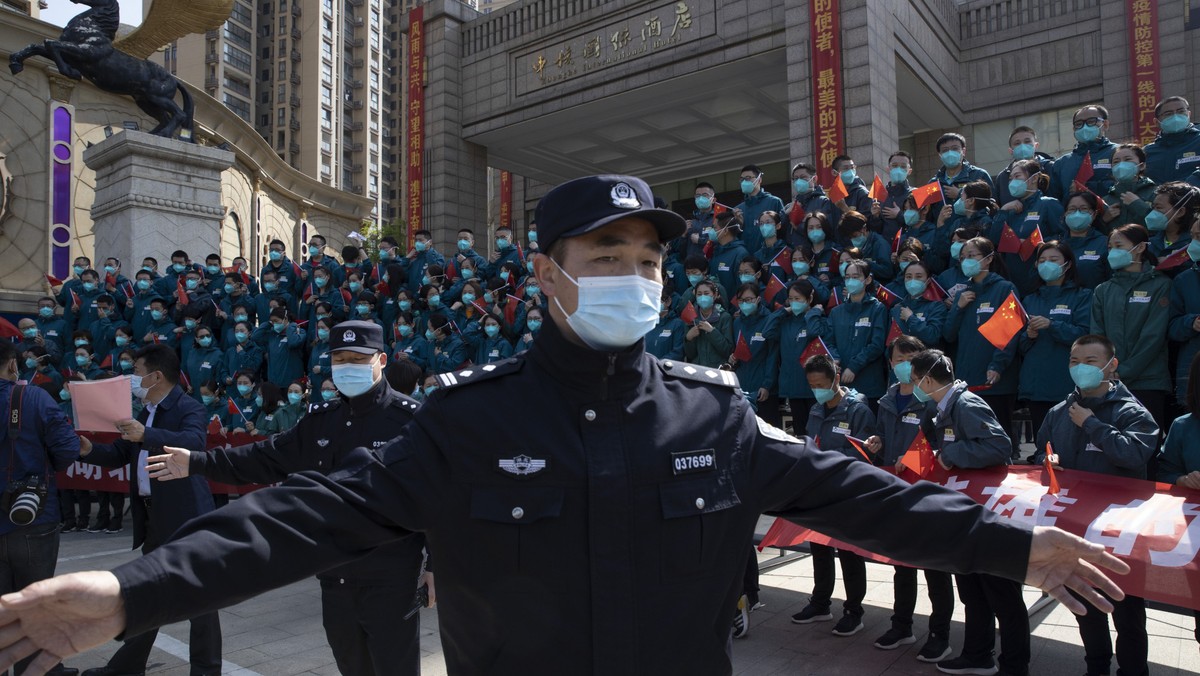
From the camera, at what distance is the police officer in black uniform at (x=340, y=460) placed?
12.9 ft

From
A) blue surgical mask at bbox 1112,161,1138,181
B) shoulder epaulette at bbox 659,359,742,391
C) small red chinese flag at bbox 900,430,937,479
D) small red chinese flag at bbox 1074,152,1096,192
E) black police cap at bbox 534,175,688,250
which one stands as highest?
small red chinese flag at bbox 1074,152,1096,192

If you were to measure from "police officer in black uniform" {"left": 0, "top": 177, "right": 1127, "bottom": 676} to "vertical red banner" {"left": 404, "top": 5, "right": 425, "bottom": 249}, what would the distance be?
64.8 ft

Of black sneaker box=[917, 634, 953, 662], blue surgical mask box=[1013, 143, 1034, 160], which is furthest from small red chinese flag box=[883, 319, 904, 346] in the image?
black sneaker box=[917, 634, 953, 662]

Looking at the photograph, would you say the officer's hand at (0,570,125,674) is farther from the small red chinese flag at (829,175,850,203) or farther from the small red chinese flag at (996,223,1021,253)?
the small red chinese flag at (829,175,850,203)

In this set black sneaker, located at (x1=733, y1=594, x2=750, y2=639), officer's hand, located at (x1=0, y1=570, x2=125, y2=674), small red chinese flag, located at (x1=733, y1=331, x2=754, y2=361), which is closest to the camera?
officer's hand, located at (x1=0, y1=570, x2=125, y2=674)

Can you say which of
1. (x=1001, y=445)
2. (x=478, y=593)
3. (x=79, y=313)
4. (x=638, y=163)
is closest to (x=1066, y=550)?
(x=478, y=593)

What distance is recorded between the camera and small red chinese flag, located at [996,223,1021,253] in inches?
301

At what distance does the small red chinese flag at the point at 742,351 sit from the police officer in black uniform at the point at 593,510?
6.64 m

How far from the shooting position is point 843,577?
602 centimetres

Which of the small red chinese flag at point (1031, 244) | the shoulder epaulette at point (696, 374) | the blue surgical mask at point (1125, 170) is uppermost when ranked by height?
the blue surgical mask at point (1125, 170)

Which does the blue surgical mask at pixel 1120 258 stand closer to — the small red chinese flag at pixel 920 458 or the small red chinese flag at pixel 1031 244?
the small red chinese flag at pixel 1031 244

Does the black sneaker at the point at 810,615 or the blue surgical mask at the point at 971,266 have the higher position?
the blue surgical mask at the point at 971,266

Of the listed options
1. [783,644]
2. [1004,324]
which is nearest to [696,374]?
[783,644]

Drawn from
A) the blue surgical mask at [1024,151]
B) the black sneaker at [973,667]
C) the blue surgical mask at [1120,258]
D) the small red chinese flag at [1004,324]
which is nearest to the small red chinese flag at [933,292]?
the small red chinese flag at [1004,324]
